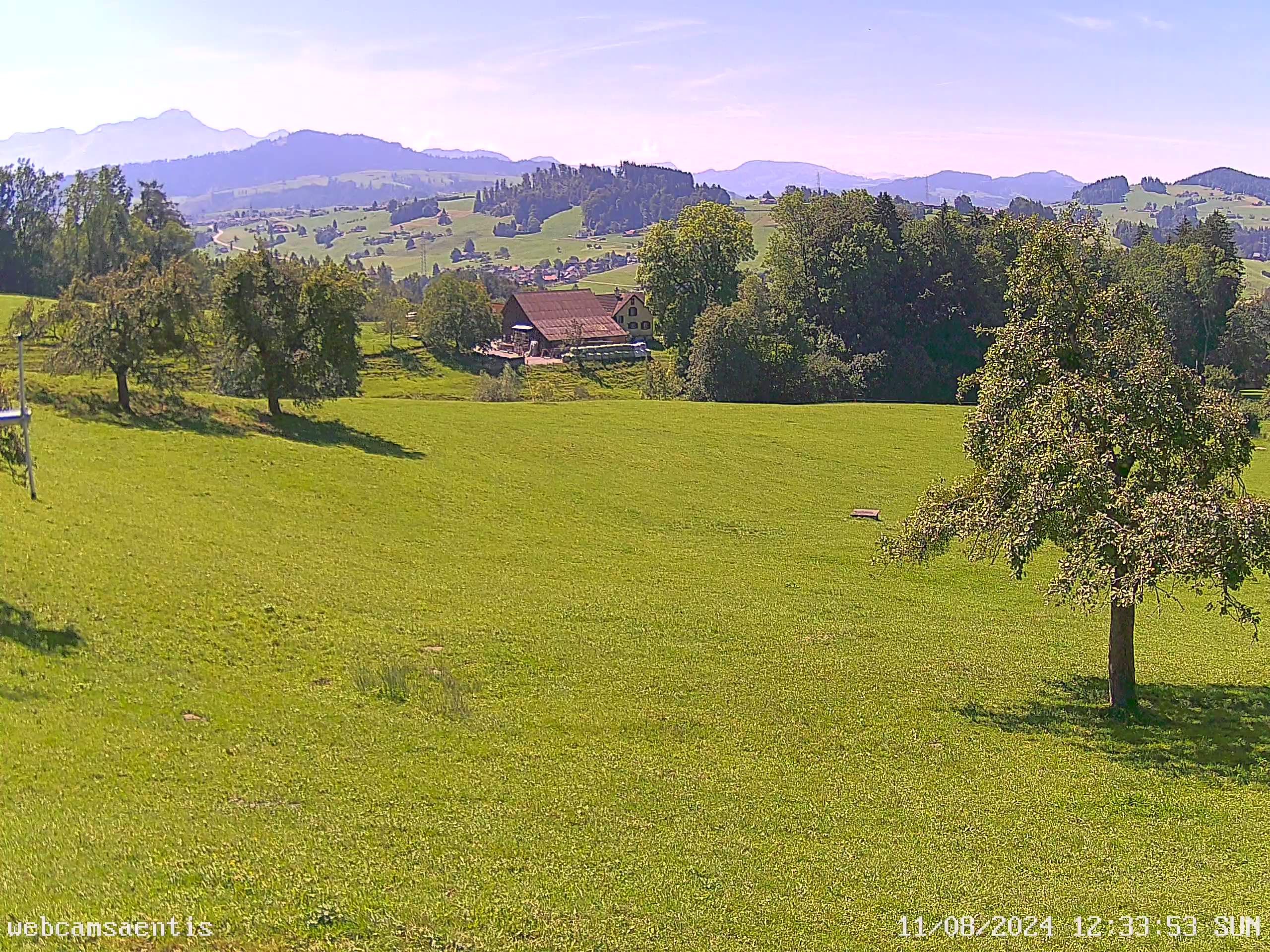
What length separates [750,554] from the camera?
1610 inches

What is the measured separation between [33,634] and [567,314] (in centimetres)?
11345

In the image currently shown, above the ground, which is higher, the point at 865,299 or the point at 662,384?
the point at 865,299

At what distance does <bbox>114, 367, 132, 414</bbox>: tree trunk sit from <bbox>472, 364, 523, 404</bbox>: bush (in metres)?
37.5

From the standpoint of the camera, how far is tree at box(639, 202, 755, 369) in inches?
4414

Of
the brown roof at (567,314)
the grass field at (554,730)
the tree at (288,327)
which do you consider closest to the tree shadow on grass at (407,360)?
the brown roof at (567,314)

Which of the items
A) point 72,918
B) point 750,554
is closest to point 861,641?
point 750,554

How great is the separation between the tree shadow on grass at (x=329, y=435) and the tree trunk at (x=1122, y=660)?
115 feet

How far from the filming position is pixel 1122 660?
23.9 metres

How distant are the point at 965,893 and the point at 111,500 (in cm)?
3148

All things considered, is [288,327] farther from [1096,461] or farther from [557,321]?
[557,321]

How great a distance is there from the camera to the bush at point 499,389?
9069 centimetres

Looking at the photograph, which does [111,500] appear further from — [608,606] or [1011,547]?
A: [1011,547]

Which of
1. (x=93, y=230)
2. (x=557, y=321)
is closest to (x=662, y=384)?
(x=557, y=321)

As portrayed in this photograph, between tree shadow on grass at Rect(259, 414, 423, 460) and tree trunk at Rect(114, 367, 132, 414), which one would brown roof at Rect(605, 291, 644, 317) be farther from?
tree trunk at Rect(114, 367, 132, 414)
